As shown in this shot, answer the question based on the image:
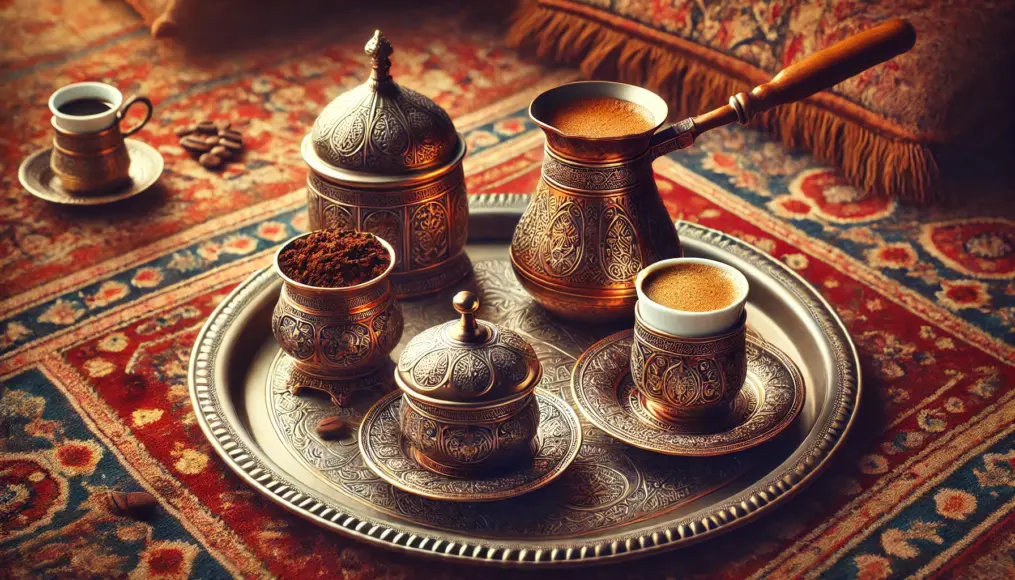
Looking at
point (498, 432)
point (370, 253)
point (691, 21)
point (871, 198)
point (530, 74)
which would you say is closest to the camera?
point (498, 432)

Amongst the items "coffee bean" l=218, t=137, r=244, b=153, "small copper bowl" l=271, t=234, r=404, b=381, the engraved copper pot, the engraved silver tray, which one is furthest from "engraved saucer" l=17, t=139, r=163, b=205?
the engraved copper pot

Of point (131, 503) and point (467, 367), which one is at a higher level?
point (467, 367)

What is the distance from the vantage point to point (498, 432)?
3.54 feet

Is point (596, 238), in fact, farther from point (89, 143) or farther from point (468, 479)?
point (89, 143)

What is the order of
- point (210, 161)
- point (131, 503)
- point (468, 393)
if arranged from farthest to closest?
1. point (210, 161)
2. point (131, 503)
3. point (468, 393)

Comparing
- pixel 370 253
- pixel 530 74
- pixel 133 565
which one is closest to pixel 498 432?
pixel 370 253

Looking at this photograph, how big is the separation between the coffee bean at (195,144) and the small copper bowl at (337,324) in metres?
0.93

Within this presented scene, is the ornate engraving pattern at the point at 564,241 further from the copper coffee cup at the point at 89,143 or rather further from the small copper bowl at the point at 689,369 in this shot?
the copper coffee cup at the point at 89,143

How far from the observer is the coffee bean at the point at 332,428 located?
3.97 feet

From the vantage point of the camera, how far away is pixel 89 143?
184 centimetres

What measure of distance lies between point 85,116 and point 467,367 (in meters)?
1.11

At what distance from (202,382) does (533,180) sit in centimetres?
89

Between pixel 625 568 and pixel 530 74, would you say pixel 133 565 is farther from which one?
pixel 530 74

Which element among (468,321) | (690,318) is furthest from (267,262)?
(690,318)
